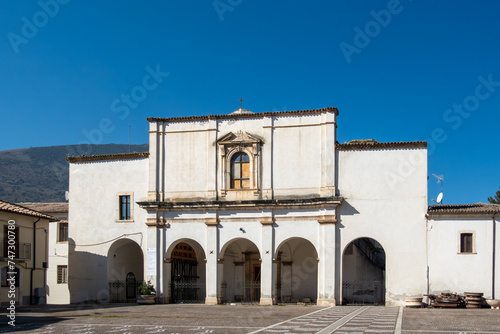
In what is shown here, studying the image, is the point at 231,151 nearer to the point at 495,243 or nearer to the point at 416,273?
the point at 416,273

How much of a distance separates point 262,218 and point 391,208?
22.8 ft

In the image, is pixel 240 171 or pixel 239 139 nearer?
pixel 239 139

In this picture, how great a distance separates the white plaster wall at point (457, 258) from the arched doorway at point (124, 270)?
57.9 ft

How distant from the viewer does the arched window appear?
3653cm

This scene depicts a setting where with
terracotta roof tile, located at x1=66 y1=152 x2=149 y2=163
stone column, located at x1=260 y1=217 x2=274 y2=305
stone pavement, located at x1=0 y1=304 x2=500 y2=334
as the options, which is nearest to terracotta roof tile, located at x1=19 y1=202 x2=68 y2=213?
terracotta roof tile, located at x1=66 y1=152 x2=149 y2=163

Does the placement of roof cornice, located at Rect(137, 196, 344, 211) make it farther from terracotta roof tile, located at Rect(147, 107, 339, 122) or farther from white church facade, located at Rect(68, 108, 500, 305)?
terracotta roof tile, located at Rect(147, 107, 339, 122)

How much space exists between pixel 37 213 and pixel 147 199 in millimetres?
6309

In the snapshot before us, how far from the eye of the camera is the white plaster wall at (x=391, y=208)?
110 ft

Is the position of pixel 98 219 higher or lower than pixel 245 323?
higher

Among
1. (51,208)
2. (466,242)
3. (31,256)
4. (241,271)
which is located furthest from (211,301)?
(51,208)

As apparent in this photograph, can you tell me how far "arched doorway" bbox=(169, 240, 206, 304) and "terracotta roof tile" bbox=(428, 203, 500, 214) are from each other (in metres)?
14.2

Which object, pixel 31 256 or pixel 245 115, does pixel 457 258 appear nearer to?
pixel 245 115

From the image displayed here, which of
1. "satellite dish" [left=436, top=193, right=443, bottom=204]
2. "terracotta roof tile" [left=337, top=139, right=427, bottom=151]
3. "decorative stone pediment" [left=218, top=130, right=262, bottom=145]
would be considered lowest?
"satellite dish" [left=436, top=193, right=443, bottom=204]

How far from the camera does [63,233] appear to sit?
1626 inches
